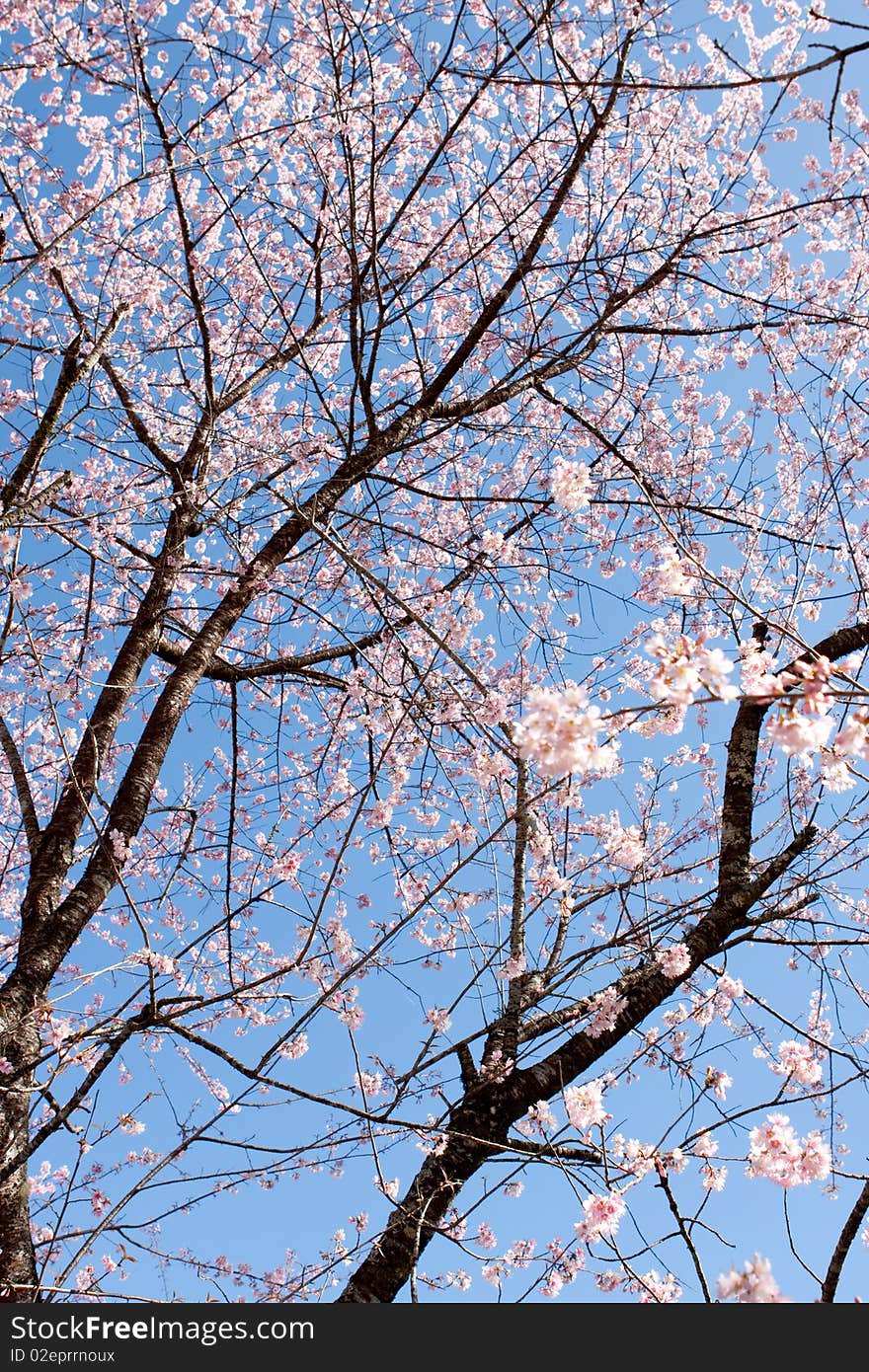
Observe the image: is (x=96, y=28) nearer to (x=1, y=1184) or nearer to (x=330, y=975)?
(x=330, y=975)

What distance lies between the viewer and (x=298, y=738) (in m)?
7.09

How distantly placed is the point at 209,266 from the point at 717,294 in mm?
3558

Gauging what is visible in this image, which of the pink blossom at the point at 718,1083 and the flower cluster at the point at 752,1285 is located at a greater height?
the pink blossom at the point at 718,1083

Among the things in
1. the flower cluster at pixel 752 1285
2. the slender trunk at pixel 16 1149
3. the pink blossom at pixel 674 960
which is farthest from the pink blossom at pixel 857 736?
the slender trunk at pixel 16 1149

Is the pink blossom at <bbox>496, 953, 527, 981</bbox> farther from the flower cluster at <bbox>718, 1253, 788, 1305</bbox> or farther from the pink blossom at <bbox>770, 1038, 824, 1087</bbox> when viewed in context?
the flower cluster at <bbox>718, 1253, 788, 1305</bbox>

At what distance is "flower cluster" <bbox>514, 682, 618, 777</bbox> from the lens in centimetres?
196

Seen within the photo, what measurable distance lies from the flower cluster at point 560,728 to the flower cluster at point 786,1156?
60.0 inches

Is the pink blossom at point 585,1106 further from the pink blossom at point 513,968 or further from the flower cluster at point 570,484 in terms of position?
the flower cluster at point 570,484

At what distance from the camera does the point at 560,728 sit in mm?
1975

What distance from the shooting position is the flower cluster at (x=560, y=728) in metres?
1.96

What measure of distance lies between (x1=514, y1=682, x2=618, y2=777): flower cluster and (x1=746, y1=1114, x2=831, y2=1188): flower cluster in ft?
5.00

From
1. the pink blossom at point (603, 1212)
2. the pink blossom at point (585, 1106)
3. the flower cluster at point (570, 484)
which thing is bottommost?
the pink blossom at point (603, 1212)

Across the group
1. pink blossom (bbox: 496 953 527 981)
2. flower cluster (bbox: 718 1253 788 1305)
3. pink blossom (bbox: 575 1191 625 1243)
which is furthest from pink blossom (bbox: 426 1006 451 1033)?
flower cluster (bbox: 718 1253 788 1305)
